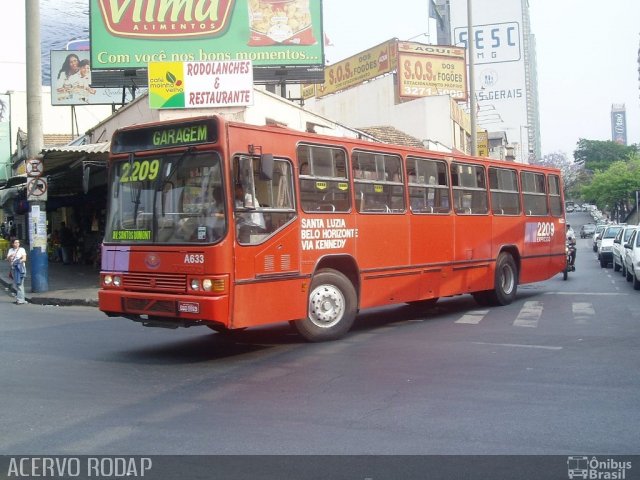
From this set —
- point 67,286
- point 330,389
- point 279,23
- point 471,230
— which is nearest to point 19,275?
point 67,286

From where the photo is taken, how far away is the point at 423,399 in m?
6.72

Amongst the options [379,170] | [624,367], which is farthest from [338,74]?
[624,367]

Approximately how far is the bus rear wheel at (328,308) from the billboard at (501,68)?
232ft

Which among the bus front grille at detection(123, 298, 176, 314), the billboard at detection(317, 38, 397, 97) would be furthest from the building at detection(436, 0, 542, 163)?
the bus front grille at detection(123, 298, 176, 314)

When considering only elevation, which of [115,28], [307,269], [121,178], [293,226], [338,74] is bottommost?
[307,269]

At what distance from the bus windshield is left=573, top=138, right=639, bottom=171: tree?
89656mm

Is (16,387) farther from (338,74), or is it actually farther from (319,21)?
(338,74)

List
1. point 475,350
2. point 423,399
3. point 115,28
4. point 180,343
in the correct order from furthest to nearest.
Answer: point 115,28, point 180,343, point 475,350, point 423,399

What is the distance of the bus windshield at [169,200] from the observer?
8648 mm

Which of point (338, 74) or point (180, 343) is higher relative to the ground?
point (338, 74)

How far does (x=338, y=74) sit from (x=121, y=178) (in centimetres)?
3959

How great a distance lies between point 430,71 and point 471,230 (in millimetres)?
32133

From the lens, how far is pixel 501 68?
274 ft

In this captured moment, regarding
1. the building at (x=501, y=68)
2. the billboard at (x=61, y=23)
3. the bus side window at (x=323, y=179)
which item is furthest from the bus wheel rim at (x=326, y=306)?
the building at (x=501, y=68)
